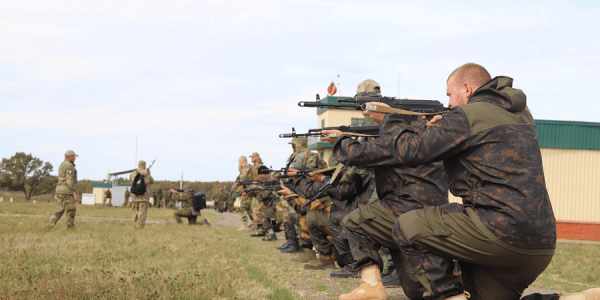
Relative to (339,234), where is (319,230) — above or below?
below

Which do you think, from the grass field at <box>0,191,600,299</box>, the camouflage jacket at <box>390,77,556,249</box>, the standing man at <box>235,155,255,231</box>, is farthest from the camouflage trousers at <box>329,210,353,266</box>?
the standing man at <box>235,155,255,231</box>

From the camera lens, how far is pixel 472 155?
11.6 ft

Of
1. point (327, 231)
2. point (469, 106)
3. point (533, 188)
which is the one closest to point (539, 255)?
point (533, 188)

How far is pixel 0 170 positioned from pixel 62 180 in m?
61.2

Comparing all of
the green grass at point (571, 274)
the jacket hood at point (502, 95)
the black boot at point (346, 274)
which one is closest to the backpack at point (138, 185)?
the black boot at point (346, 274)

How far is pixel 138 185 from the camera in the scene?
57.9ft

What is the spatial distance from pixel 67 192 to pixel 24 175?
6182cm

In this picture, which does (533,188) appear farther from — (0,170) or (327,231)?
(0,170)

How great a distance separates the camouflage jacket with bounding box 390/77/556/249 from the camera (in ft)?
11.0

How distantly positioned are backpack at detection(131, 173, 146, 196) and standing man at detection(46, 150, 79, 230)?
6.96 feet

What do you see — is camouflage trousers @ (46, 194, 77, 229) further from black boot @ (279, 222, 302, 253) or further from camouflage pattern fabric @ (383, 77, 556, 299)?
camouflage pattern fabric @ (383, 77, 556, 299)

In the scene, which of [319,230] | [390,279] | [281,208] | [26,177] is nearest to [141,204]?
[281,208]

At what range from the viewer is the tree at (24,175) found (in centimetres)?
6975

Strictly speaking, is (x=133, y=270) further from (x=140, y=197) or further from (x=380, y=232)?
(x=140, y=197)
